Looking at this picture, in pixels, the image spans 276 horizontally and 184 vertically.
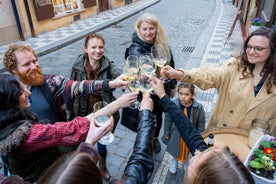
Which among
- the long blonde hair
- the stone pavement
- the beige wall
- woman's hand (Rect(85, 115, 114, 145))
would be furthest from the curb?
woman's hand (Rect(85, 115, 114, 145))

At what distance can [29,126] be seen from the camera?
4.99 ft

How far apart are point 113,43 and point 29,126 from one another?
7618mm

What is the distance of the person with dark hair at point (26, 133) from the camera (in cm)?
145

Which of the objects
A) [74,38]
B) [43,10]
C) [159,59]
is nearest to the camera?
[159,59]

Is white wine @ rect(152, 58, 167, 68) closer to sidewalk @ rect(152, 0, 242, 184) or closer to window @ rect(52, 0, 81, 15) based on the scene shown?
sidewalk @ rect(152, 0, 242, 184)

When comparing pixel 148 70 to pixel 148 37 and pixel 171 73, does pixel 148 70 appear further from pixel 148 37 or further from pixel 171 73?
pixel 148 37

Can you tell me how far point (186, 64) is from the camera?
21.5 feet

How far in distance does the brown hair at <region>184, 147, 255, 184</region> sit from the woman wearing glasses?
1081 mm

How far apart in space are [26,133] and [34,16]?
9.61 metres

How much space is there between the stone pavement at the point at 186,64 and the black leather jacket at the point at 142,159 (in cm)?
167

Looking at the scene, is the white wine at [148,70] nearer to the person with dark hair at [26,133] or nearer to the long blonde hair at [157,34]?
the long blonde hair at [157,34]

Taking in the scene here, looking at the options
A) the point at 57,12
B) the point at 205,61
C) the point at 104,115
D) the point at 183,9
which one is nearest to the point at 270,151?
the point at 104,115

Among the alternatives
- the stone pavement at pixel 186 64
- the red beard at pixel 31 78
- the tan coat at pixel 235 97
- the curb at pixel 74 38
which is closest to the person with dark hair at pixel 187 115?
the stone pavement at pixel 186 64

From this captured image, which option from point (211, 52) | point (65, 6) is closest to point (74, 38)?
point (65, 6)
